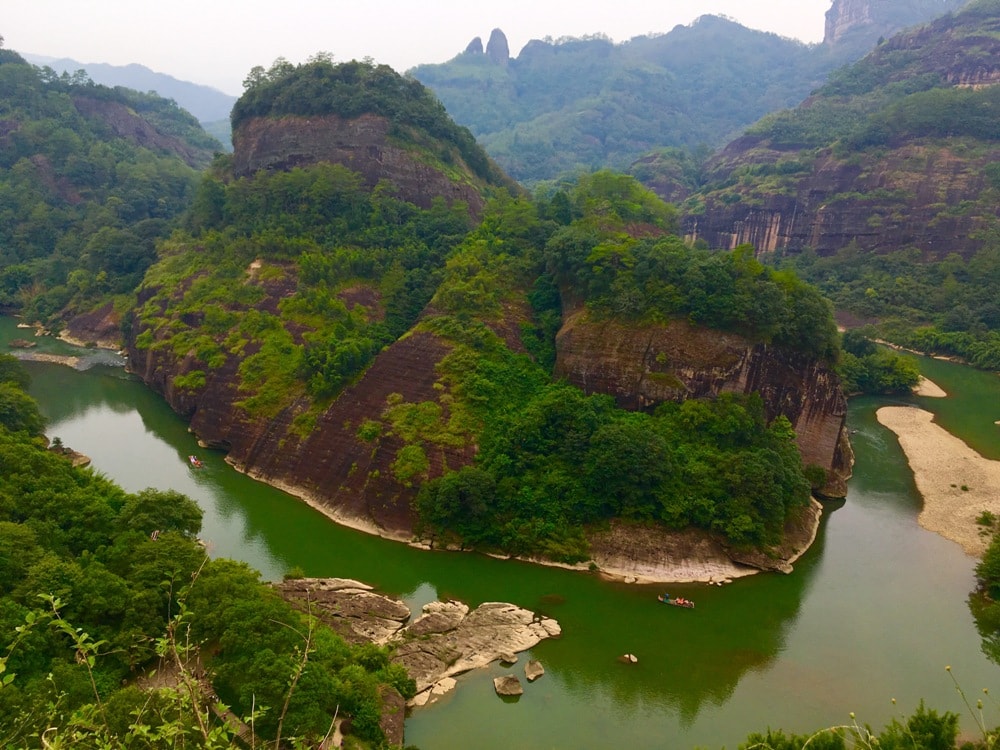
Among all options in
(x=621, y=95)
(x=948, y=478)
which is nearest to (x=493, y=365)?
(x=948, y=478)

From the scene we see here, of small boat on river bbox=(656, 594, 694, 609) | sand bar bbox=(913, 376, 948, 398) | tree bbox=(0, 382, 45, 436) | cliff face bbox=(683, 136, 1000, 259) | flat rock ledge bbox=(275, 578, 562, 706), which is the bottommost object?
sand bar bbox=(913, 376, 948, 398)

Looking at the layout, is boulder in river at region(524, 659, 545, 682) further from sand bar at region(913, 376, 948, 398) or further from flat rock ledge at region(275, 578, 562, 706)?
sand bar at region(913, 376, 948, 398)

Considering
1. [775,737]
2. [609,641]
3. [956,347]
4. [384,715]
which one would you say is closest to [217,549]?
[384,715]

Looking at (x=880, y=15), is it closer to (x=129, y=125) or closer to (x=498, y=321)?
(x=129, y=125)

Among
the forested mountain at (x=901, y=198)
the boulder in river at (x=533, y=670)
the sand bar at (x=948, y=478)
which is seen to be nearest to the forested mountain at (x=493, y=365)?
the sand bar at (x=948, y=478)

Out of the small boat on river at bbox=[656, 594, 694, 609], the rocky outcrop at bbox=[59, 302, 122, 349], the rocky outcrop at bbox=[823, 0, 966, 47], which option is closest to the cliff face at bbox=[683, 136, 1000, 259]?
the small boat on river at bbox=[656, 594, 694, 609]

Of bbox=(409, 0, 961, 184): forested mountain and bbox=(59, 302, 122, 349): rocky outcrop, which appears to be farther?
bbox=(409, 0, 961, 184): forested mountain

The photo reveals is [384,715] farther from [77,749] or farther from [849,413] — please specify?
→ [849,413]
